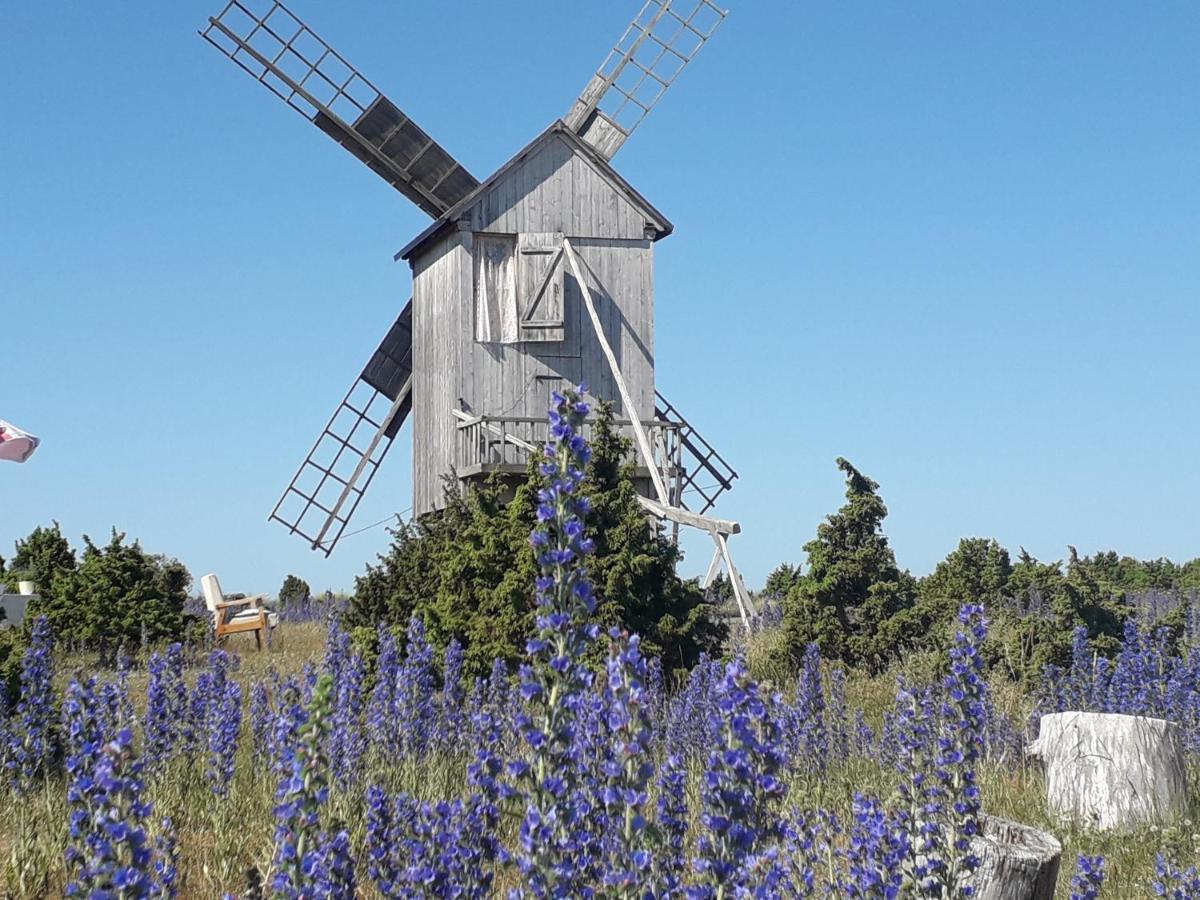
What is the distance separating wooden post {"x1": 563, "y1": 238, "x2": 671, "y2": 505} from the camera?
57.3ft

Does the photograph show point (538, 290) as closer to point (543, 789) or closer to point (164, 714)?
point (164, 714)

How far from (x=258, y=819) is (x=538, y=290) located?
12.5m

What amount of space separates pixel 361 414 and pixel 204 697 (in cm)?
1425

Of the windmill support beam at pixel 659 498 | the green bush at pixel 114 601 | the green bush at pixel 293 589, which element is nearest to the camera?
the windmill support beam at pixel 659 498

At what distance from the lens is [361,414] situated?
21672mm

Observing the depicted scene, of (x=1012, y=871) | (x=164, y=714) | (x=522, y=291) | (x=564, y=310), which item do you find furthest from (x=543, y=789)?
(x=564, y=310)

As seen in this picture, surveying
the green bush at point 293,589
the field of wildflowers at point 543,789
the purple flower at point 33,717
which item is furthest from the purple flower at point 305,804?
the green bush at point 293,589

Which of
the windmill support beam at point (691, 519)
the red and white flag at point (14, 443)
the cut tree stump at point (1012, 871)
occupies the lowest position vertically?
the cut tree stump at point (1012, 871)

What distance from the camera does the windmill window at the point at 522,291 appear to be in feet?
60.2

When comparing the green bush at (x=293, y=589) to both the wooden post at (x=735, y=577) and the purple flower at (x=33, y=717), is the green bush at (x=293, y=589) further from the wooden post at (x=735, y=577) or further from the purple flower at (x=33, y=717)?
the purple flower at (x=33, y=717)

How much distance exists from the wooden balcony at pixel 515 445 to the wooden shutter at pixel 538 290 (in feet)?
4.38

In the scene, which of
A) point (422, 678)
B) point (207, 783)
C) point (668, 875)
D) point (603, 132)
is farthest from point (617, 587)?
point (603, 132)

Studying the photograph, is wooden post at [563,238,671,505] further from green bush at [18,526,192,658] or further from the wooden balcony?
green bush at [18,526,192,658]

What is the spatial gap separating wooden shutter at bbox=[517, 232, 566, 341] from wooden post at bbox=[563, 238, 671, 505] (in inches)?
9.3
